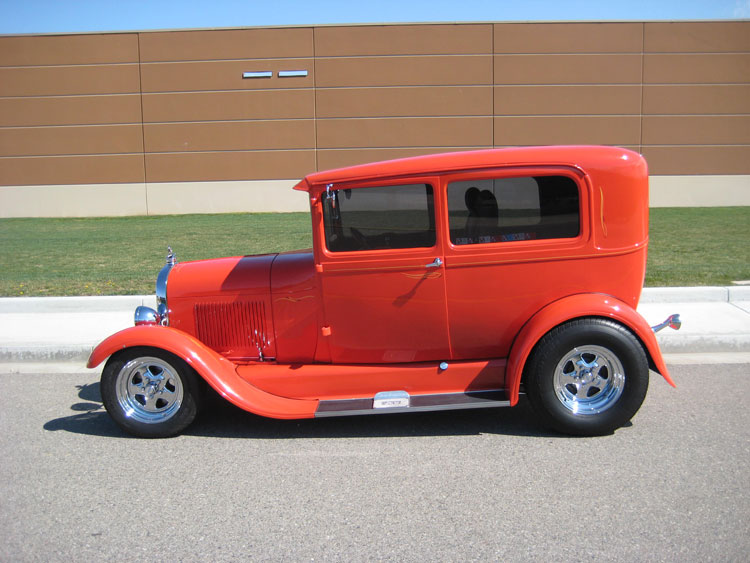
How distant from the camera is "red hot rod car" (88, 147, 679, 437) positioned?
4.34m

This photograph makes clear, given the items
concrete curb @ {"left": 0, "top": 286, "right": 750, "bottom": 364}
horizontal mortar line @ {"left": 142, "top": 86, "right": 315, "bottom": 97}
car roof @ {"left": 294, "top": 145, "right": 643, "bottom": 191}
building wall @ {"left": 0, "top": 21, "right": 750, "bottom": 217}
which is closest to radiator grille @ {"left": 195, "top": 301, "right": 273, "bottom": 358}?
car roof @ {"left": 294, "top": 145, "right": 643, "bottom": 191}

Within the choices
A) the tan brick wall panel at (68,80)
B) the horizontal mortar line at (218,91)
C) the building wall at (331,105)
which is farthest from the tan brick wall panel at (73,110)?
the horizontal mortar line at (218,91)

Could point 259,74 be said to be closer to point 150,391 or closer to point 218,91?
point 218,91

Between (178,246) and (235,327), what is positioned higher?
(178,246)

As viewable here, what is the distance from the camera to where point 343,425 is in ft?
15.5

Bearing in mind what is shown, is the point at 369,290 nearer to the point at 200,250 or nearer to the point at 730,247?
the point at 200,250

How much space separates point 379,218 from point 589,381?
5.62 feet

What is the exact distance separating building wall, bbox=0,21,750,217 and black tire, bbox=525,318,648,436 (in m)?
18.6

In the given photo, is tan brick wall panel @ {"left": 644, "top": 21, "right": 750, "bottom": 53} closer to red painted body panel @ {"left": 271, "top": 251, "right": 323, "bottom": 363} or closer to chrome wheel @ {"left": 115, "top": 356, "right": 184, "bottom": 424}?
red painted body panel @ {"left": 271, "top": 251, "right": 323, "bottom": 363}

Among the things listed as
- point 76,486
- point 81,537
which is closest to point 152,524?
point 81,537

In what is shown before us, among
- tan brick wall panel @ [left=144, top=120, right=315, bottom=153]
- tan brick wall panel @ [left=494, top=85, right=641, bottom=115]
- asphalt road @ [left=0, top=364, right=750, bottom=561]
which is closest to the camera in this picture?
asphalt road @ [left=0, top=364, right=750, bottom=561]

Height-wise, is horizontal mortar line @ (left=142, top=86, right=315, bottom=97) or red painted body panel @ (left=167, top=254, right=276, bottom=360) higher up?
horizontal mortar line @ (left=142, top=86, right=315, bottom=97)

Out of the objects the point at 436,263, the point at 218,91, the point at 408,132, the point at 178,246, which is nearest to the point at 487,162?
the point at 436,263

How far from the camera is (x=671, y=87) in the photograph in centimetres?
2220
